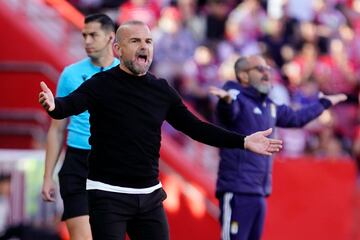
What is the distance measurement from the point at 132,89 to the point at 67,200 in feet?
5.40

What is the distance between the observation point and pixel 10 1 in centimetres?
1461

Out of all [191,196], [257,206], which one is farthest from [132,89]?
[191,196]

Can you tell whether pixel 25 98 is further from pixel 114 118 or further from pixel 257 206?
pixel 114 118

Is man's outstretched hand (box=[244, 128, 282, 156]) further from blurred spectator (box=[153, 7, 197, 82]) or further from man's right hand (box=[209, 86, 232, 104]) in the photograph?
blurred spectator (box=[153, 7, 197, 82])

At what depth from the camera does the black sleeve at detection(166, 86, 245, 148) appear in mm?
7289

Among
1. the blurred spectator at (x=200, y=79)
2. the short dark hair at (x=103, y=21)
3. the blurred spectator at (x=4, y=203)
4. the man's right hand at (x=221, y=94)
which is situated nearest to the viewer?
the short dark hair at (x=103, y=21)

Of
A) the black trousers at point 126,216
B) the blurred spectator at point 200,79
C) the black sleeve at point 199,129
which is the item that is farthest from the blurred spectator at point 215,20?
the black trousers at point 126,216

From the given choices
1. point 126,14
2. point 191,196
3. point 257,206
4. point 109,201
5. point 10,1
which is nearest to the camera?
point 109,201

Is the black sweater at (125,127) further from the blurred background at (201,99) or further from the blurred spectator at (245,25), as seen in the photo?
the blurred spectator at (245,25)

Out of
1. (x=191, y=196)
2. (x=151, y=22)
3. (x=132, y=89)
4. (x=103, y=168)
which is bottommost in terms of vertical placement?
(x=191, y=196)

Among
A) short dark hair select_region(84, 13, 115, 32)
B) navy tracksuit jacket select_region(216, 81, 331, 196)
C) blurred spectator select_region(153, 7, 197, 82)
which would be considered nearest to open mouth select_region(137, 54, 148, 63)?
short dark hair select_region(84, 13, 115, 32)

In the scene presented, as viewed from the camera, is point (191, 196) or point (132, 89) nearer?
point (132, 89)

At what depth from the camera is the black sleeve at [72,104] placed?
692cm

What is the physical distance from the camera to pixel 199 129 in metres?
7.37
